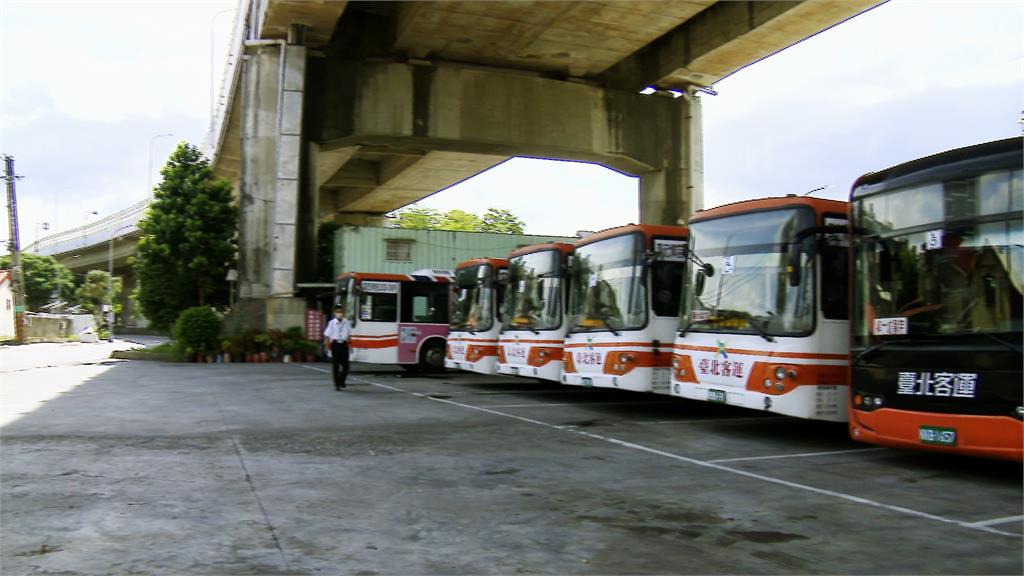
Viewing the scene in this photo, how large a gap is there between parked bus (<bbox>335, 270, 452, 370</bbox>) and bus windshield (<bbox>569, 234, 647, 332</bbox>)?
9.56 meters

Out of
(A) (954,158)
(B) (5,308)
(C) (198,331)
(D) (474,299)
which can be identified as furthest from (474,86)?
(B) (5,308)

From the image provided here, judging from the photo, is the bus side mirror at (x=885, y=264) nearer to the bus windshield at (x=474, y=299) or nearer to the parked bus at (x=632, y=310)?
the parked bus at (x=632, y=310)

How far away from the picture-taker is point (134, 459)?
7656 millimetres

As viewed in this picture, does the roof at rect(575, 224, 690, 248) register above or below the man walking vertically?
above

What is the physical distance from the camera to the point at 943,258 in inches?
289

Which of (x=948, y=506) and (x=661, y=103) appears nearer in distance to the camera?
(x=948, y=506)

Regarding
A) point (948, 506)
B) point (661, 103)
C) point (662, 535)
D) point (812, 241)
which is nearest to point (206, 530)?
point (662, 535)

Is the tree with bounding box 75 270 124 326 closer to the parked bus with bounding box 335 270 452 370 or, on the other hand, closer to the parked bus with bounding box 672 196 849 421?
the parked bus with bounding box 335 270 452 370

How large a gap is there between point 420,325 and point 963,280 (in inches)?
667

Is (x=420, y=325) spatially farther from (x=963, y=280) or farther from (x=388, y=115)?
(x=963, y=280)

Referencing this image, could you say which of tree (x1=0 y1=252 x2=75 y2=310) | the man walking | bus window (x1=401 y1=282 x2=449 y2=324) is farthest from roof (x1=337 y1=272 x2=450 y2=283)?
tree (x1=0 y1=252 x2=75 y2=310)

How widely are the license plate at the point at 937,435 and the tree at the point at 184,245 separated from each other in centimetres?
2832

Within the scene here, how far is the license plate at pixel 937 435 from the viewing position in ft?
22.9

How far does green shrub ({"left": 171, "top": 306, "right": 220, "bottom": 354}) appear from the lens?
26844mm
